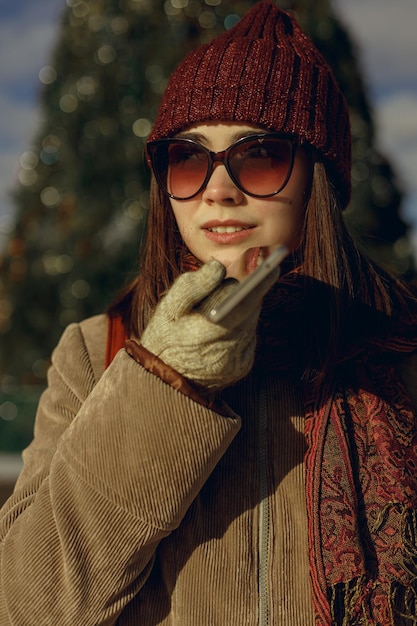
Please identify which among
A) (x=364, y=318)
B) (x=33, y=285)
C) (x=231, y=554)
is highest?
(x=364, y=318)

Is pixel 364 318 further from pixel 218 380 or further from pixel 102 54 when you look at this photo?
pixel 102 54

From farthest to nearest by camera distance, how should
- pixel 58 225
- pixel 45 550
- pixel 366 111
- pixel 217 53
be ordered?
pixel 58 225, pixel 366 111, pixel 217 53, pixel 45 550

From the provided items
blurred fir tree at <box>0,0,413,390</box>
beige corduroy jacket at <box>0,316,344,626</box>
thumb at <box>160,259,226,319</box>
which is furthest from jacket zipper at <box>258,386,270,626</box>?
blurred fir tree at <box>0,0,413,390</box>

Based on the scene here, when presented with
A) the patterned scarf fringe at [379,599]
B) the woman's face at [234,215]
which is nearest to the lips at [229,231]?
the woman's face at [234,215]

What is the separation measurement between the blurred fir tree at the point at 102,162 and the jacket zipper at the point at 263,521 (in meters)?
5.59

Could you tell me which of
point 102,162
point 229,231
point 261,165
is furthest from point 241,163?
point 102,162

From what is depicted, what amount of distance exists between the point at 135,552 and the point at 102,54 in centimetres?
687

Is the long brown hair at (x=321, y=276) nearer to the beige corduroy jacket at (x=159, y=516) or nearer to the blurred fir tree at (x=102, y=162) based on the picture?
the beige corduroy jacket at (x=159, y=516)

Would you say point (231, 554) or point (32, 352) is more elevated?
point (231, 554)

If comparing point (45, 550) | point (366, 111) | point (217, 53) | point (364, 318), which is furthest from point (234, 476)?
point (366, 111)

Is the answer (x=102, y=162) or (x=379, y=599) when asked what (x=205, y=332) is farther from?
(x=102, y=162)

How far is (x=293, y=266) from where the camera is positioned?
1781mm

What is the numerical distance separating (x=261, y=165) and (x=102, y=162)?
5.99 meters

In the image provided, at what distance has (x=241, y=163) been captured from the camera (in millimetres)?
1628
